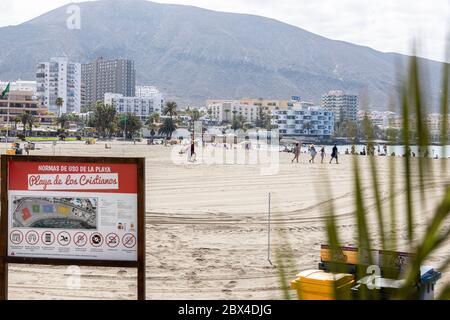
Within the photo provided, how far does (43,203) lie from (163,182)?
2109 cm

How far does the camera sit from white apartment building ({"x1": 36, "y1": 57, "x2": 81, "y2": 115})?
188 m

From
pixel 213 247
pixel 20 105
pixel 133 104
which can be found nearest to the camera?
pixel 213 247

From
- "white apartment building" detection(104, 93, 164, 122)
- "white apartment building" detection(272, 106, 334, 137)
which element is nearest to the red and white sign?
"white apartment building" detection(272, 106, 334, 137)

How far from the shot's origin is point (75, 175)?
541 centimetres

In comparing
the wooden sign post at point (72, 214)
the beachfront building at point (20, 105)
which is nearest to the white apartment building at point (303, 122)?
the beachfront building at point (20, 105)

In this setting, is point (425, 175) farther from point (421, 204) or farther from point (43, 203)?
point (43, 203)

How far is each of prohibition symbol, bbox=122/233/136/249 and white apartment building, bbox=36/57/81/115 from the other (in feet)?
614

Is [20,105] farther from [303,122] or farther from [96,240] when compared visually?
[96,240]

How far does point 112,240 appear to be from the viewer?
5.43m

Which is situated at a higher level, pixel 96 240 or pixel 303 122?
pixel 303 122

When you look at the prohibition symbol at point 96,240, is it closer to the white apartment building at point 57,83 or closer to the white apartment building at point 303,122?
the white apartment building at point 303,122

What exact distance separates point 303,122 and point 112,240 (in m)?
147

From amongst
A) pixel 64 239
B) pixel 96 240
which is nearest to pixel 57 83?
pixel 64 239
